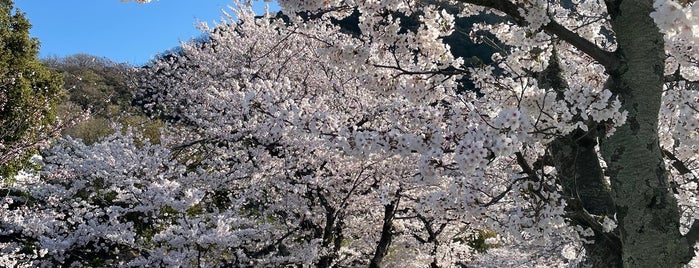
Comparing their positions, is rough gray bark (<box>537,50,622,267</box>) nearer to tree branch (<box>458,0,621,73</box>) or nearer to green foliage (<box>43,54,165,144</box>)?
tree branch (<box>458,0,621,73</box>)

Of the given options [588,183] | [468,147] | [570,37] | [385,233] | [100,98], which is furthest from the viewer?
[100,98]

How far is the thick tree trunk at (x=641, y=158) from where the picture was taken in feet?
10.9

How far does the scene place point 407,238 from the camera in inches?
454

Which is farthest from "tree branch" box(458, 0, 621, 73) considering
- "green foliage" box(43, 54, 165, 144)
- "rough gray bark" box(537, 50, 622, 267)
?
"green foliage" box(43, 54, 165, 144)

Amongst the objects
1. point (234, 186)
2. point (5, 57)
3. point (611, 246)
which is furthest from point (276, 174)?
point (5, 57)

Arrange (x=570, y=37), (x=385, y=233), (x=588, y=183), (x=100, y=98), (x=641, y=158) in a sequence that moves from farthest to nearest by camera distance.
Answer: (x=100, y=98)
(x=385, y=233)
(x=588, y=183)
(x=570, y=37)
(x=641, y=158)

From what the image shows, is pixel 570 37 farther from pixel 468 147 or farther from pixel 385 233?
pixel 385 233

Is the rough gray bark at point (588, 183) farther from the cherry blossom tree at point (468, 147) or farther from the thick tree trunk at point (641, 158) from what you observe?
the thick tree trunk at point (641, 158)

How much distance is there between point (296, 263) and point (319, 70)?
6566mm

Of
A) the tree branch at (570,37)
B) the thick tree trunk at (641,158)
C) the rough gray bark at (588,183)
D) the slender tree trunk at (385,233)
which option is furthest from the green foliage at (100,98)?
the thick tree trunk at (641,158)

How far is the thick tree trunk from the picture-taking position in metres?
3.32

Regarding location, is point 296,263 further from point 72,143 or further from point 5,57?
point 5,57

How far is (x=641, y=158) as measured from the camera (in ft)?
11.1

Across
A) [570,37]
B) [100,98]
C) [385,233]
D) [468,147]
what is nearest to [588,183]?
[570,37]
